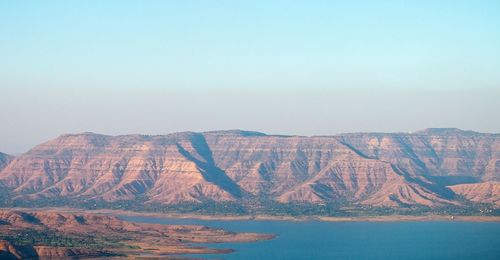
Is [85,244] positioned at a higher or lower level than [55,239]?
lower

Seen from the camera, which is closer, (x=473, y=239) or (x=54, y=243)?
(x=54, y=243)

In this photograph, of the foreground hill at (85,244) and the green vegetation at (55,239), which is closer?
the foreground hill at (85,244)

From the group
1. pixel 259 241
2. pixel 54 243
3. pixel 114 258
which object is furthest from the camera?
pixel 259 241

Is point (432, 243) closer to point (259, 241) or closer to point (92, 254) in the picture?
point (259, 241)

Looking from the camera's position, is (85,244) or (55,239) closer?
(85,244)

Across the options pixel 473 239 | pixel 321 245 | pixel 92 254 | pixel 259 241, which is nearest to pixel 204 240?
pixel 259 241

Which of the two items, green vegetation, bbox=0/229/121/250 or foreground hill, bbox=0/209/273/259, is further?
green vegetation, bbox=0/229/121/250

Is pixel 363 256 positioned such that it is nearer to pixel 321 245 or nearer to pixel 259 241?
pixel 321 245

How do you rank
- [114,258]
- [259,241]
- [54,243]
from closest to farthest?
[114,258] < [54,243] < [259,241]

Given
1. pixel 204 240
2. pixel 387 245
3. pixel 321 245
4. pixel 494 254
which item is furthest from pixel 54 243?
pixel 494 254
